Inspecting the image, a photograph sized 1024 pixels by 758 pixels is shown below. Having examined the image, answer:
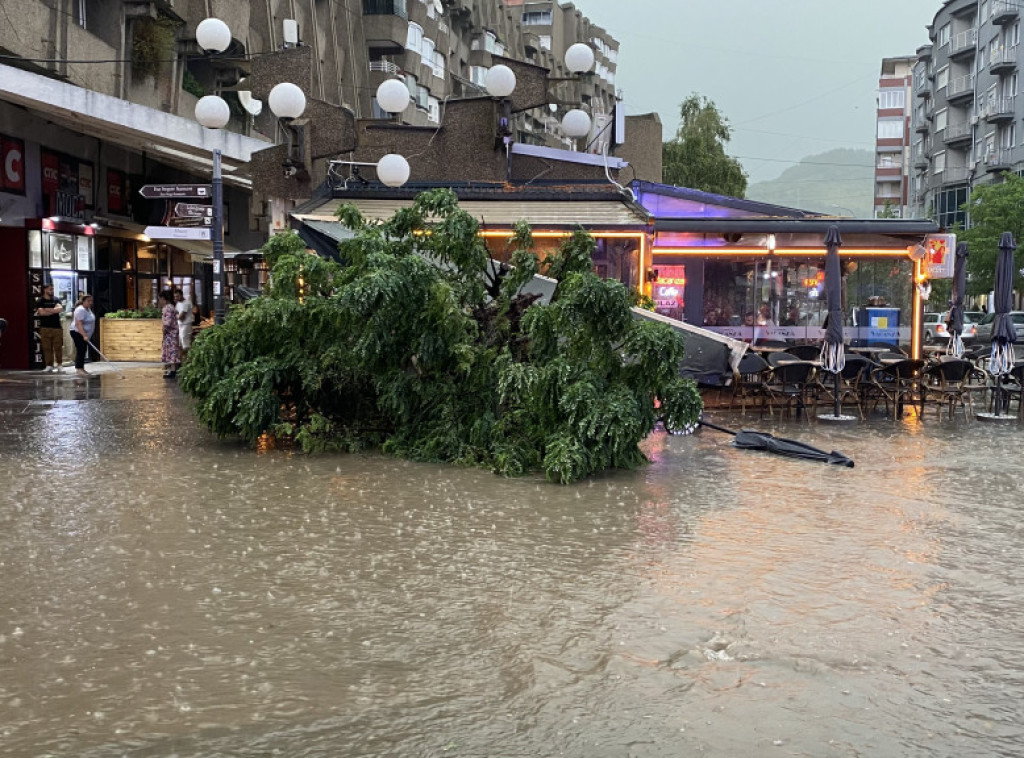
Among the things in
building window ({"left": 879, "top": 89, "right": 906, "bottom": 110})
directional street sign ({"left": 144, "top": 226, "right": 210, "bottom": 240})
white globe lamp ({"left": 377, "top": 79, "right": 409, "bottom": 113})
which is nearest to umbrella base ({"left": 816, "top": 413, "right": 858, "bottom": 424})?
white globe lamp ({"left": 377, "top": 79, "right": 409, "bottom": 113})

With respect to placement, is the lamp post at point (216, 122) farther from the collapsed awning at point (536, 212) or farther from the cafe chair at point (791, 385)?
the cafe chair at point (791, 385)

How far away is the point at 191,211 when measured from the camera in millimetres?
19234

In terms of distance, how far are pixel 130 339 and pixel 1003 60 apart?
58.4 m

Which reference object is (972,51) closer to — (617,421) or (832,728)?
(617,421)

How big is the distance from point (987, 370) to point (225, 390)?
12.2 meters

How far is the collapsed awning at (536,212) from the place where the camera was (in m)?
17.5

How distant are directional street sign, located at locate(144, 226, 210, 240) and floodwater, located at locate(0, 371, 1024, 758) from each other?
15799 millimetres

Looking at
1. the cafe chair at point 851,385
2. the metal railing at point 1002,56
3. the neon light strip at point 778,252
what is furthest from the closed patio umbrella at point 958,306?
the metal railing at point 1002,56

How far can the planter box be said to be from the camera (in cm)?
2572

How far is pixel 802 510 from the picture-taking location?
872 centimetres

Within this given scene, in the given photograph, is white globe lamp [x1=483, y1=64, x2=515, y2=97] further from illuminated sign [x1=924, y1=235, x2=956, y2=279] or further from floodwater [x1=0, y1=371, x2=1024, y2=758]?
floodwater [x1=0, y1=371, x2=1024, y2=758]

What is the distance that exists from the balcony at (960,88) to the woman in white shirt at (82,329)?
219 feet

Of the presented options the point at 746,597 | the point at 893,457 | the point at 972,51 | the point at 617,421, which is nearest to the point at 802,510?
the point at 617,421

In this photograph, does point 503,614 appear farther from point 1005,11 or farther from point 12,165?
point 1005,11
